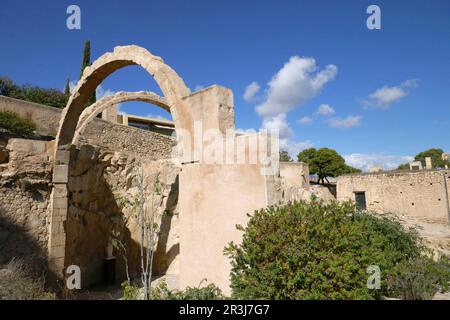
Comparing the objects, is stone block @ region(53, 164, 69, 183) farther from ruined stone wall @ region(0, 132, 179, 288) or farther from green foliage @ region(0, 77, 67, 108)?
green foliage @ region(0, 77, 67, 108)

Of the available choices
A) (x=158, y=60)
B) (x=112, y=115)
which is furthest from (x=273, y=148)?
(x=112, y=115)

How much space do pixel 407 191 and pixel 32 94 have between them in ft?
74.9

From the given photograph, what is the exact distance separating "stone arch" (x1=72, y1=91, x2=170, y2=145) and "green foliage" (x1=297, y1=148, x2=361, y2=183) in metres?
22.5

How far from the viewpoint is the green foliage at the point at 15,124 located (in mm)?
9922

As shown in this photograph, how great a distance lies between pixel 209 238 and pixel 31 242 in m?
5.40

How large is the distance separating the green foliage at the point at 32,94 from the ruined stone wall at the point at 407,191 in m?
19.0

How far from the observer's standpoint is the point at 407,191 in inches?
583

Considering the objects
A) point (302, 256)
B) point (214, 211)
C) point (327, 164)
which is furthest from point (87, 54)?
point (327, 164)

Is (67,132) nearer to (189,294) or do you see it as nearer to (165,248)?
(165,248)

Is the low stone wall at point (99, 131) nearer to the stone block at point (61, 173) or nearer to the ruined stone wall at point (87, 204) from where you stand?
the ruined stone wall at point (87, 204)

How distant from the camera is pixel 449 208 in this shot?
43.5 feet

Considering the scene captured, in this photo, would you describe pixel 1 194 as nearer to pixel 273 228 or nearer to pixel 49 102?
pixel 273 228

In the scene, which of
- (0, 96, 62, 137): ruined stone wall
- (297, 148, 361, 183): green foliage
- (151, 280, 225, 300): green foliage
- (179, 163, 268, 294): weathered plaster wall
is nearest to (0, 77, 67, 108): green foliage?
(0, 96, 62, 137): ruined stone wall

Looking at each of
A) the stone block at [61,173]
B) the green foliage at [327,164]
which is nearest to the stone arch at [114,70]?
the stone block at [61,173]
